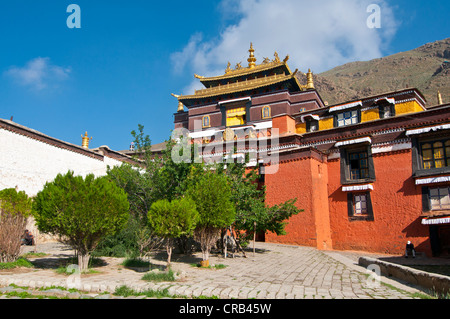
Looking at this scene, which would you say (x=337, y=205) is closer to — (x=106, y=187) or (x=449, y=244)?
(x=449, y=244)

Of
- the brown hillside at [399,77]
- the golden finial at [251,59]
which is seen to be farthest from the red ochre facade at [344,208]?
the brown hillside at [399,77]

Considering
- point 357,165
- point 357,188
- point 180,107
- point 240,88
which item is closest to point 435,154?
point 357,165

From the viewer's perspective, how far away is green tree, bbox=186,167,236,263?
10.9 meters

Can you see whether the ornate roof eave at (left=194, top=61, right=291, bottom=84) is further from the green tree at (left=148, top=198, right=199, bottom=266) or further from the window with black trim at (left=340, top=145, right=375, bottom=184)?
the green tree at (left=148, top=198, right=199, bottom=266)

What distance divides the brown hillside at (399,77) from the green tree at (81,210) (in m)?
65.3

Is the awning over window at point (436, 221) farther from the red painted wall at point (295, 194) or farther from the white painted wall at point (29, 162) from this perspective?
the white painted wall at point (29, 162)

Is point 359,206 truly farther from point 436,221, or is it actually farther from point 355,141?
point 436,221

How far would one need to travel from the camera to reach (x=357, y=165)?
19844mm

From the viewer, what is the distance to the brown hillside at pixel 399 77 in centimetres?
6950

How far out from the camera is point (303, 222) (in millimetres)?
18078

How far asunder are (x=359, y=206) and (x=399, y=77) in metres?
79.8

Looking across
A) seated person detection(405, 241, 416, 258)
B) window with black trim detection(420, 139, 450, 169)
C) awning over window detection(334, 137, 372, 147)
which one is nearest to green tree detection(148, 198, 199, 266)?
seated person detection(405, 241, 416, 258)
